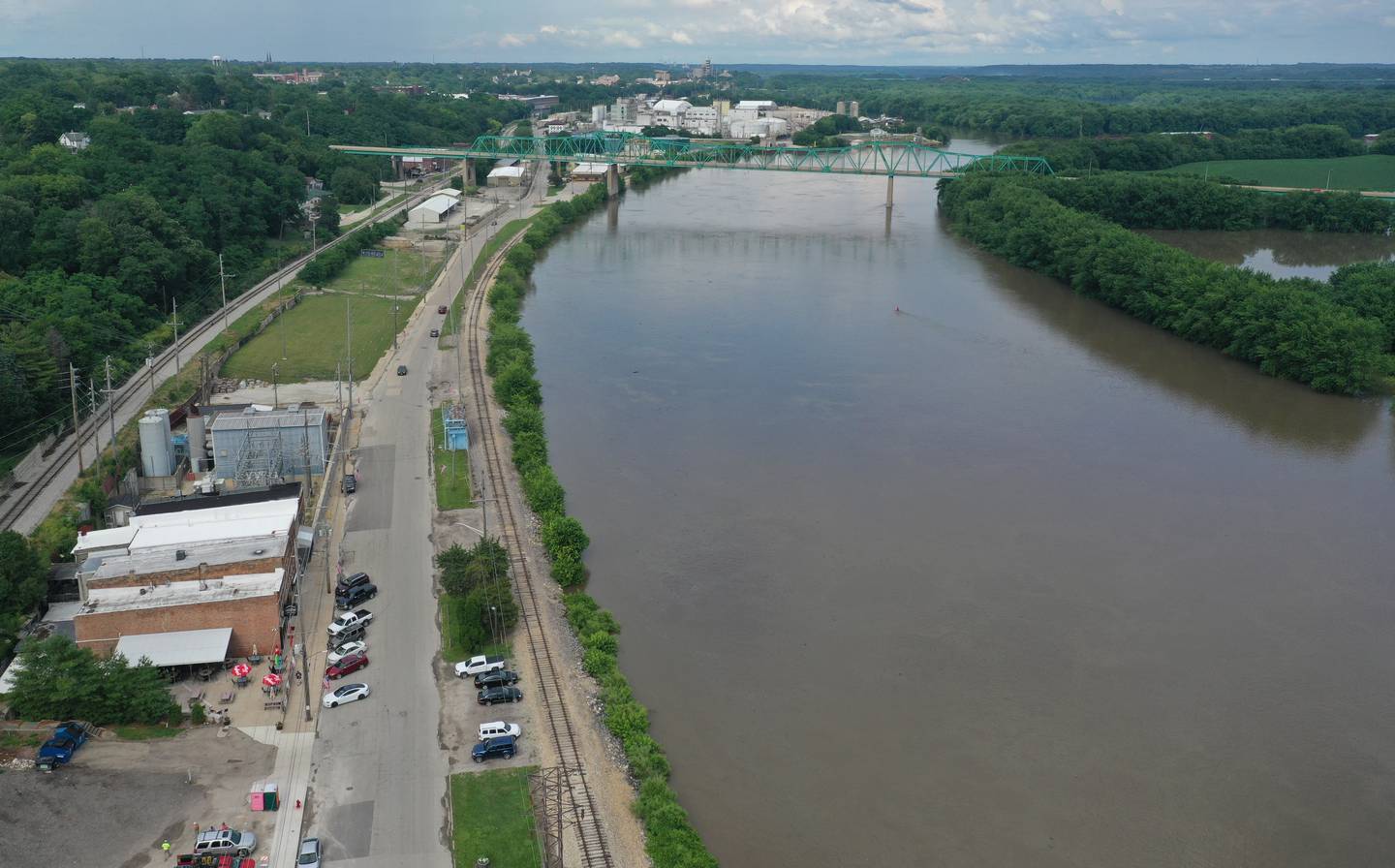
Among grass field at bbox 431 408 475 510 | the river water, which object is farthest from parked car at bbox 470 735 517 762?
grass field at bbox 431 408 475 510

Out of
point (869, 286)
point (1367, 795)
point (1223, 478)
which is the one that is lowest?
point (1367, 795)

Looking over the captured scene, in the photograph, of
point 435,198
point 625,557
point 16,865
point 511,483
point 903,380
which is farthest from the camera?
point 435,198

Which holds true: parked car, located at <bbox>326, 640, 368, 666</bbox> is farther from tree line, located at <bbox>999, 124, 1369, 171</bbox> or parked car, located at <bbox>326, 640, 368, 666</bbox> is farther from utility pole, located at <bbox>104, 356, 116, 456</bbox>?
tree line, located at <bbox>999, 124, 1369, 171</bbox>

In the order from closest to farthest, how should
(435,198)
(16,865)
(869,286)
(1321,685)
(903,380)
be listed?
(16,865), (1321,685), (903,380), (869,286), (435,198)

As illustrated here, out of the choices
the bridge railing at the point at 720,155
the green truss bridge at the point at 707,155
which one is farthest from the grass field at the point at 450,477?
the green truss bridge at the point at 707,155

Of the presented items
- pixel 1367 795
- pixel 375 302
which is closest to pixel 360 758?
pixel 1367 795

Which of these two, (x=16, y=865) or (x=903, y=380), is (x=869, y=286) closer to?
(x=903, y=380)

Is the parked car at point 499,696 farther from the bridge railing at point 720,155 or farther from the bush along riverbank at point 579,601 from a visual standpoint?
the bridge railing at point 720,155
